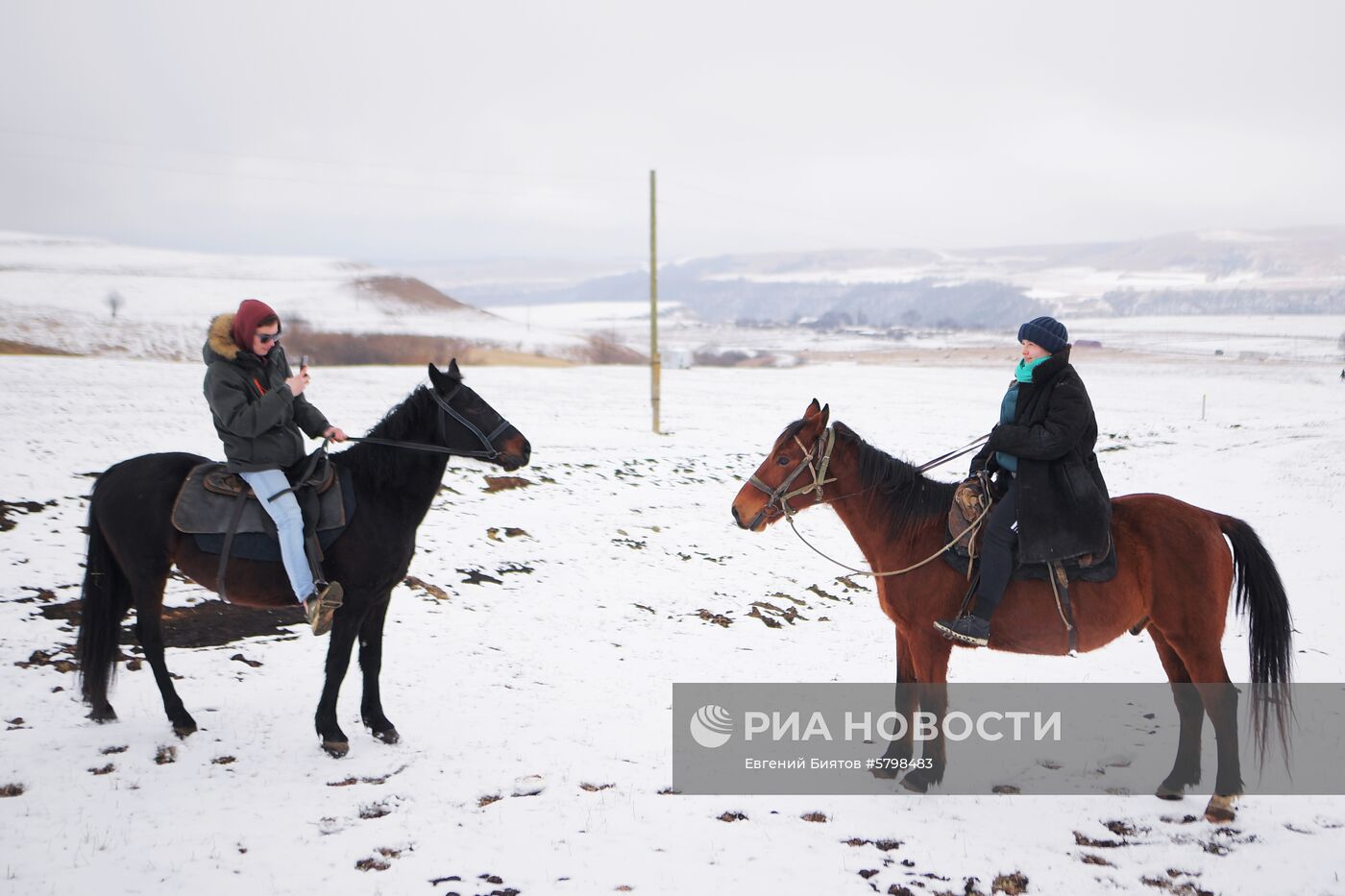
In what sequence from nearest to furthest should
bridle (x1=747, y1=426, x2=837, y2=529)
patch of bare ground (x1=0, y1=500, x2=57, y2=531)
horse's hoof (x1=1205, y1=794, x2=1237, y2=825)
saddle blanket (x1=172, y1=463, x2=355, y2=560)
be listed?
1. horse's hoof (x1=1205, y1=794, x2=1237, y2=825)
2. bridle (x1=747, y1=426, x2=837, y2=529)
3. saddle blanket (x1=172, y1=463, x2=355, y2=560)
4. patch of bare ground (x1=0, y1=500, x2=57, y2=531)

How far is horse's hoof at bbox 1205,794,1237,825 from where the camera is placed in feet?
16.8

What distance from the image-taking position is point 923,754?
5.75m

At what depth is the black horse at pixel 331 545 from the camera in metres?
5.87

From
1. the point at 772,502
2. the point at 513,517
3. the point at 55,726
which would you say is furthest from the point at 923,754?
the point at 513,517

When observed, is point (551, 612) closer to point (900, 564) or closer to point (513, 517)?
point (513, 517)

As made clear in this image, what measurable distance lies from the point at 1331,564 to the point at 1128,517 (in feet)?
35.7

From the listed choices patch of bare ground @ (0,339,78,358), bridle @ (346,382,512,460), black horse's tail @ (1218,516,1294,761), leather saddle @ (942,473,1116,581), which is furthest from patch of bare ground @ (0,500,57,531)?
patch of bare ground @ (0,339,78,358)

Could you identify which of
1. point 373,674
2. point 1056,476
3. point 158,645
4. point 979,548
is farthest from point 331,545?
point 1056,476

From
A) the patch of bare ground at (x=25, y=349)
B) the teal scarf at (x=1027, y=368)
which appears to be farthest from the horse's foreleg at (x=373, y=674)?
the patch of bare ground at (x=25, y=349)

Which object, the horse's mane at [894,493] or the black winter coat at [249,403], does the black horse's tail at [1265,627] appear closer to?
the horse's mane at [894,493]

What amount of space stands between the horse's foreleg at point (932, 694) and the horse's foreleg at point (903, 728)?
158 mm

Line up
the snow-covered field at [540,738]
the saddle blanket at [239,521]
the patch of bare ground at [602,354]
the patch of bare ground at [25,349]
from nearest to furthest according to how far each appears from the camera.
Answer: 1. the snow-covered field at [540,738]
2. the saddle blanket at [239,521]
3. the patch of bare ground at [25,349]
4. the patch of bare ground at [602,354]

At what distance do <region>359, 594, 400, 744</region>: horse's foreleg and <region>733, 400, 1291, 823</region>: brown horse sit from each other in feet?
9.77

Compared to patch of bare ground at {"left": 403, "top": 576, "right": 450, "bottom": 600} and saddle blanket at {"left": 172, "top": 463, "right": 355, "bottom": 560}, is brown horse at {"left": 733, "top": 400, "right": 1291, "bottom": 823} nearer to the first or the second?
saddle blanket at {"left": 172, "top": 463, "right": 355, "bottom": 560}
